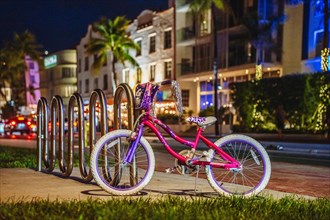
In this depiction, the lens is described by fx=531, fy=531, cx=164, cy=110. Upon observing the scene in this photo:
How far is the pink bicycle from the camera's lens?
6734 mm

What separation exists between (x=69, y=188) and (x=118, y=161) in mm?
781

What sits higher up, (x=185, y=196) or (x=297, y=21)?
(x=297, y=21)

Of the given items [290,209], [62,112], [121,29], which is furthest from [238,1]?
[290,209]

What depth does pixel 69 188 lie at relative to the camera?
23.8 feet

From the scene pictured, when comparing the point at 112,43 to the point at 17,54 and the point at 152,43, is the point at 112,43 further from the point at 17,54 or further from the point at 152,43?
the point at 17,54

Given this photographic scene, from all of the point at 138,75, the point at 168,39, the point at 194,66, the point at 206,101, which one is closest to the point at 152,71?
the point at 138,75

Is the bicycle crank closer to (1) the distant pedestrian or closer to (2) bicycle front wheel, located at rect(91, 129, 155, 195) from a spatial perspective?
(2) bicycle front wheel, located at rect(91, 129, 155, 195)

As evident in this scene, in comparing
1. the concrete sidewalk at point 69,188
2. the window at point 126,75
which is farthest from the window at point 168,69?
the concrete sidewalk at point 69,188

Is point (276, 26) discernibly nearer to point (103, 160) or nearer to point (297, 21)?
point (297, 21)

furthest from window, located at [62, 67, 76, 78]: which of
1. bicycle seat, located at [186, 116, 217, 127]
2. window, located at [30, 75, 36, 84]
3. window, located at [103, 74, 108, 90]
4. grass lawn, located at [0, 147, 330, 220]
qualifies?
grass lawn, located at [0, 147, 330, 220]

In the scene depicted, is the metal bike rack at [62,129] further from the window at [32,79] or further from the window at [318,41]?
the window at [32,79]

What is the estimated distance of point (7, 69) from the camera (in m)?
70.5

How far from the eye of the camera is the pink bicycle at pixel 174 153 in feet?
22.1

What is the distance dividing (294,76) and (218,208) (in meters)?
24.3
